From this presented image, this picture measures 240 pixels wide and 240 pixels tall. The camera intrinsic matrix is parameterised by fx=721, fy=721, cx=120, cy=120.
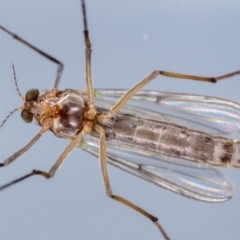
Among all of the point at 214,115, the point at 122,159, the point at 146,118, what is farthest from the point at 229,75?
the point at 122,159

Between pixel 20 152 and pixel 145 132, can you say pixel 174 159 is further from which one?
pixel 20 152

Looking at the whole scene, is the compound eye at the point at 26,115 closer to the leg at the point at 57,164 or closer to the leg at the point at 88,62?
the leg at the point at 57,164

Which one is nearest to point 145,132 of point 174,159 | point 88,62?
point 174,159

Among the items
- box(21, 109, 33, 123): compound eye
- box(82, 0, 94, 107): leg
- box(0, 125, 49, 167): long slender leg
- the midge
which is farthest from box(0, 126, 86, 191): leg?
box(21, 109, 33, 123): compound eye

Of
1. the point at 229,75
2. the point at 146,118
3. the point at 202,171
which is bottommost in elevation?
the point at 202,171

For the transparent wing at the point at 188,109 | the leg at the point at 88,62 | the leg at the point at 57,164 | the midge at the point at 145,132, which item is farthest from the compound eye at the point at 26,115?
the transparent wing at the point at 188,109

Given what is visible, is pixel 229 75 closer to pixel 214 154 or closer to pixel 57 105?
pixel 214 154

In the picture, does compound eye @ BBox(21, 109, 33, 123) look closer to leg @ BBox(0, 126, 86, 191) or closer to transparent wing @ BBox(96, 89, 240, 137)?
leg @ BBox(0, 126, 86, 191)

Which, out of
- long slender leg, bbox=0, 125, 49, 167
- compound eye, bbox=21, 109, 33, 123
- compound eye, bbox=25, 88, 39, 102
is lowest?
long slender leg, bbox=0, 125, 49, 167
